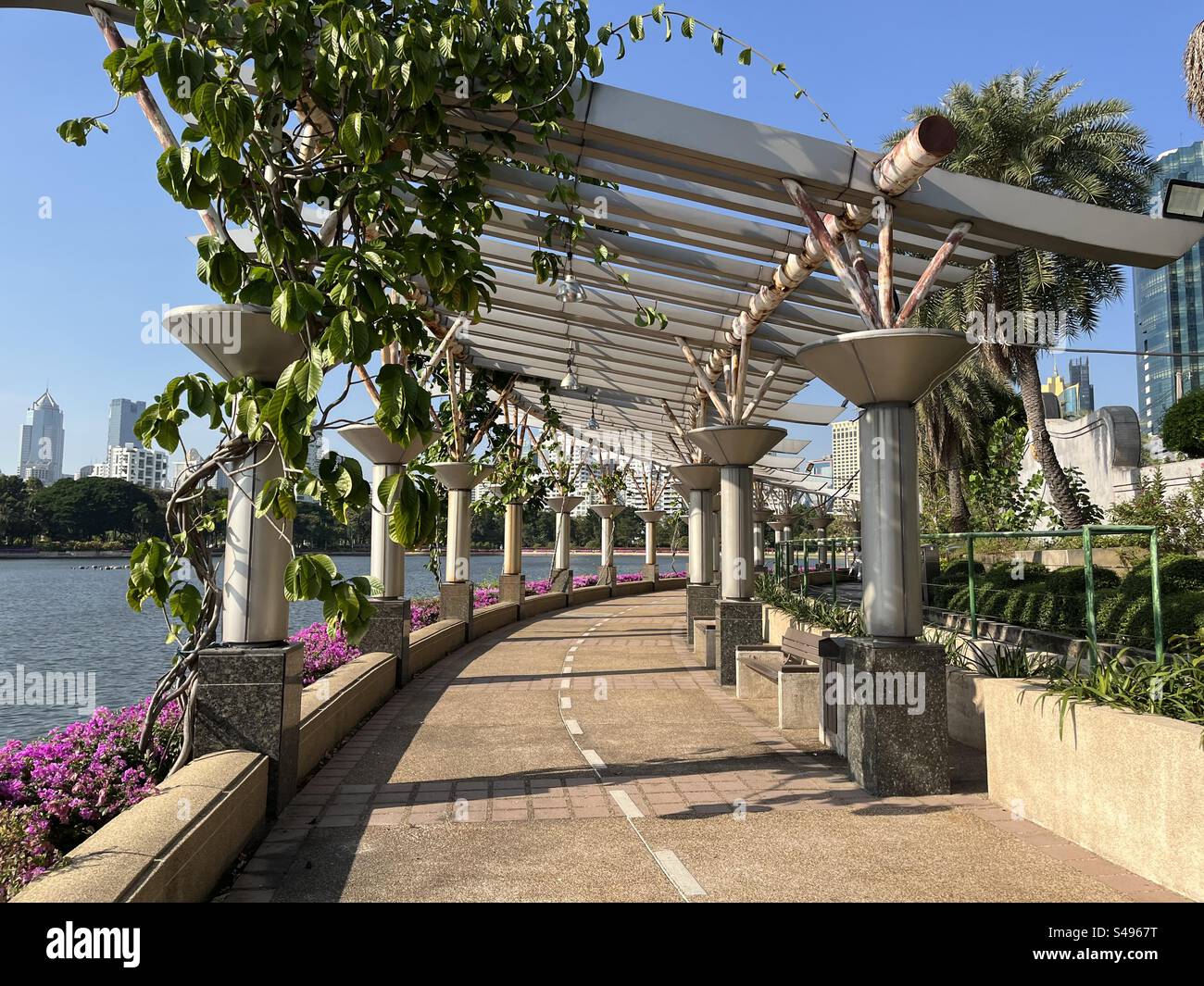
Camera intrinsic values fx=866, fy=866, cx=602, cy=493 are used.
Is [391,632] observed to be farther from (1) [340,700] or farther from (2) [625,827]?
(2) [625,827]

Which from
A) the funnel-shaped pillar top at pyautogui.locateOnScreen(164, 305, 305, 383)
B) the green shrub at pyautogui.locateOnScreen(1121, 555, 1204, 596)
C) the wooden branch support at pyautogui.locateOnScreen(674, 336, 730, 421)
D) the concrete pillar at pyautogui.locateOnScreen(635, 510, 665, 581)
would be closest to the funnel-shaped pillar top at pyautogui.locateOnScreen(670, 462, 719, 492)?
the wooden branch support at pyautogui.locateOnScreen(674, 336, 730, 421)

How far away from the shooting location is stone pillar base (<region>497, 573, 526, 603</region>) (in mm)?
22375

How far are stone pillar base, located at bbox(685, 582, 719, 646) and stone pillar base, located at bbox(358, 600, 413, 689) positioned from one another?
6437 millimetres

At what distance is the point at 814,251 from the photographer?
889cm

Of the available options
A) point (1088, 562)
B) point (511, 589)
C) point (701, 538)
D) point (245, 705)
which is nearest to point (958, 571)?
point (701, 538)

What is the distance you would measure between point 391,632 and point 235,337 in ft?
21.1

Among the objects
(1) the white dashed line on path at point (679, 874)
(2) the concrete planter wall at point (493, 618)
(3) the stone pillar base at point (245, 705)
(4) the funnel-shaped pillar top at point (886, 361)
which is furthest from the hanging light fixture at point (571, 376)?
(1) the white dashed line on path at point (679, 874)

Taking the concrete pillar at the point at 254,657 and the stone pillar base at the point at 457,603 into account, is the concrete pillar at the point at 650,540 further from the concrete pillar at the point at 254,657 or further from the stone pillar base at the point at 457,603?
the concrete pillar at the point at 254,657

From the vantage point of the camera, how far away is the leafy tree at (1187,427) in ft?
70.3

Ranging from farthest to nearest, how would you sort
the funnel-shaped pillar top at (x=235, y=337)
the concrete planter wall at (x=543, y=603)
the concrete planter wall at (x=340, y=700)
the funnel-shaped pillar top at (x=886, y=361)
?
the concrete planter wall at (x=543, y=603), the concrete planter wall at (x=340, y=700), the funnel-shaped pillar top at (x=886, y=361), the funnel-shaped pillar top at (x=235, y=337)

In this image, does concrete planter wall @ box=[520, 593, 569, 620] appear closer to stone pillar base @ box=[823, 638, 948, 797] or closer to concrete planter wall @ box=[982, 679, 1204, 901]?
stone pillar base @ box=[823, 638, 948, 797]

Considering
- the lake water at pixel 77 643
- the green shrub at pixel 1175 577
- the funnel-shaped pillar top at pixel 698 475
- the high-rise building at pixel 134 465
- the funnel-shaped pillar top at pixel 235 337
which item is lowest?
the lake water at pixel 77 643

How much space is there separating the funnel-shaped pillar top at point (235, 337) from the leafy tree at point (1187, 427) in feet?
74.7

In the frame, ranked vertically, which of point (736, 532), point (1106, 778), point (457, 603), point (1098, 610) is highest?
point (736, 532)
